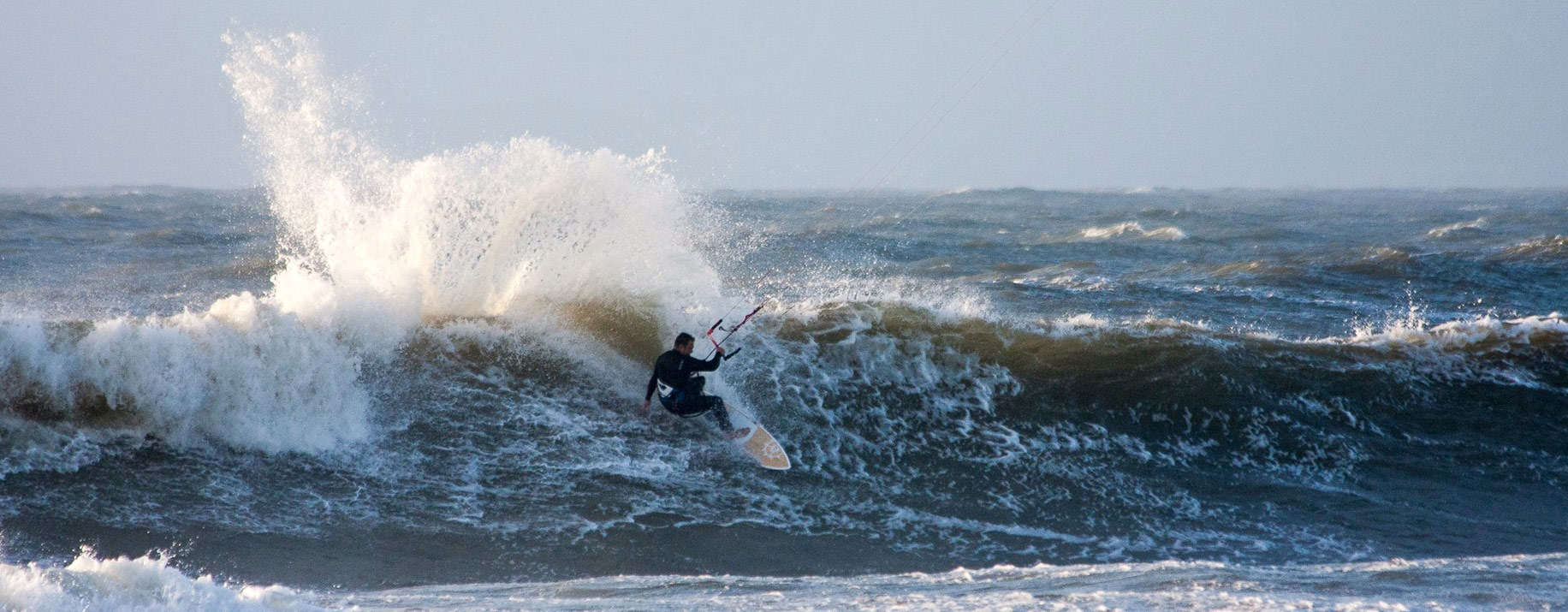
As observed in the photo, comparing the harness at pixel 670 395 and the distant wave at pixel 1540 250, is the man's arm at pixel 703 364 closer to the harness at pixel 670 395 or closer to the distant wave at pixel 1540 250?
the harness at pixel 670 395

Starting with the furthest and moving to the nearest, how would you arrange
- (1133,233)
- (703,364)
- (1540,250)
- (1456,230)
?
(1456,230), (1133,233), (1540,250), (703,364)

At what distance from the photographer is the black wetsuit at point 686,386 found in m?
8.76

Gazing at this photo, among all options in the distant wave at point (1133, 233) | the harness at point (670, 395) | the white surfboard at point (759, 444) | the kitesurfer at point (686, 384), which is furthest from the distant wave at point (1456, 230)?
the harness at point (670, 395)

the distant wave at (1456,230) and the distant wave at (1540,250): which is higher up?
the distant wave at (1540,250)

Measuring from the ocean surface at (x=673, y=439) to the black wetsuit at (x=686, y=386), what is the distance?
10.9 inches

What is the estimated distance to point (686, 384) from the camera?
345 inches

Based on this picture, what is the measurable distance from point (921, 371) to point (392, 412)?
522cm

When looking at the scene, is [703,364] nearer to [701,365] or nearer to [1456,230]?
[701,365]

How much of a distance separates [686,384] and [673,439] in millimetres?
505

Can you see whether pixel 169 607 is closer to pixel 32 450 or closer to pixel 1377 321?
pixel 32 450

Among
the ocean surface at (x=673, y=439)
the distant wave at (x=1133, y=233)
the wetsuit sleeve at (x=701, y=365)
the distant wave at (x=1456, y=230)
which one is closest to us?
the ocean surface at (x=673, y=439)

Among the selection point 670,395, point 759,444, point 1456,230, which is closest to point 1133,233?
point 1456,230

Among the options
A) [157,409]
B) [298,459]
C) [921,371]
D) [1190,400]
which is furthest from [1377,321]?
[157,409]

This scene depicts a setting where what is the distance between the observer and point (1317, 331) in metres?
14.0
